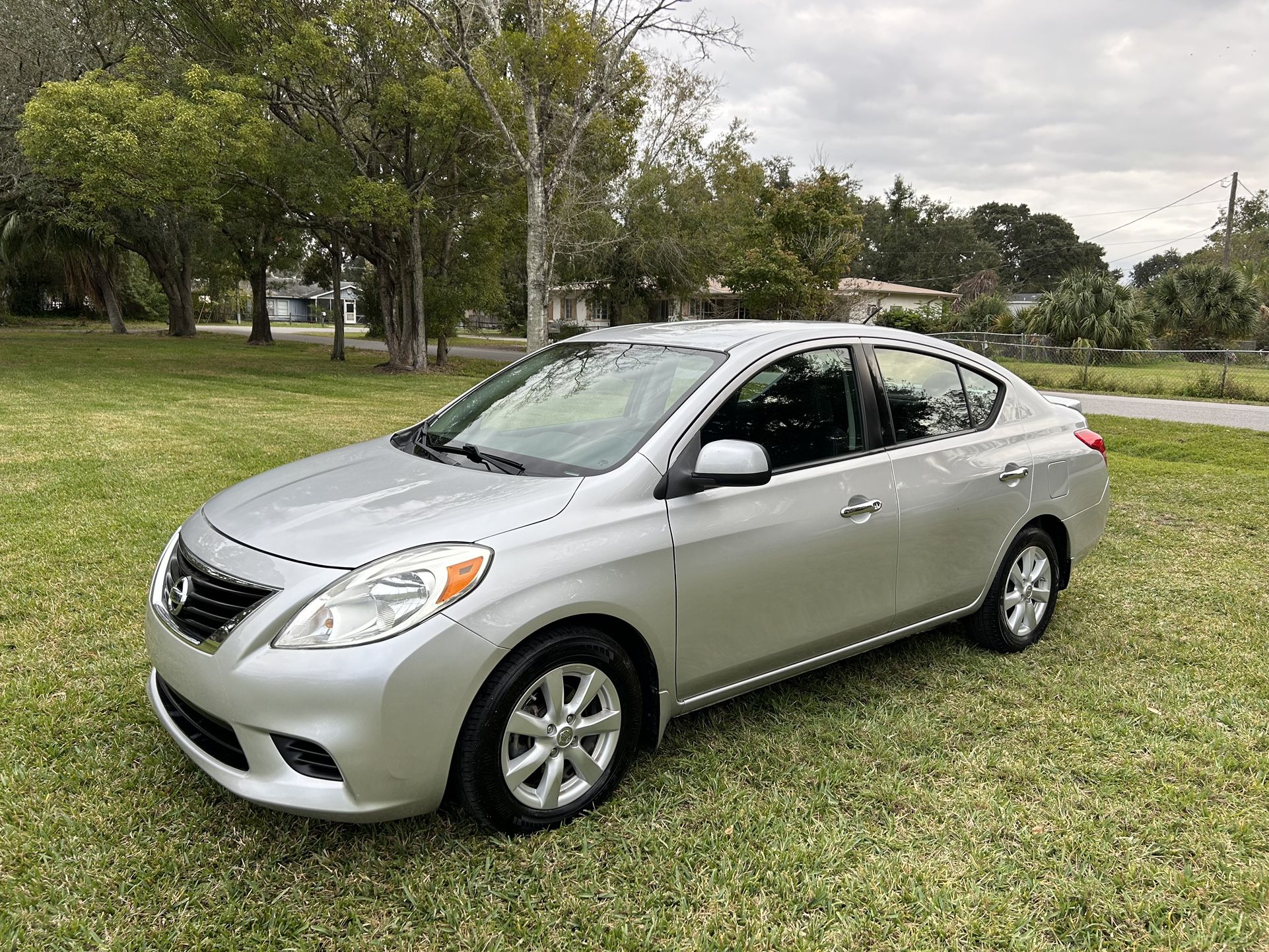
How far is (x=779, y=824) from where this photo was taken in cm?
286

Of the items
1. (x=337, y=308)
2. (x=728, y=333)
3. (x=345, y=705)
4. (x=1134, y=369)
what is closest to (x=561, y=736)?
(x=345, y=705)

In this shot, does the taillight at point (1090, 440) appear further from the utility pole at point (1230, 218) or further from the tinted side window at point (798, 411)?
the utility pole at point (1230, 218)

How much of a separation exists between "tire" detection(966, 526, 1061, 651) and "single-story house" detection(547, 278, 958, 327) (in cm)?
2402

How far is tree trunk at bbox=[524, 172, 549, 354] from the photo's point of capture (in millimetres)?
12250

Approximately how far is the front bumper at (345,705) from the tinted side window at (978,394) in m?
2.75

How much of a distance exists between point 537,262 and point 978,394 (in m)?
9.22

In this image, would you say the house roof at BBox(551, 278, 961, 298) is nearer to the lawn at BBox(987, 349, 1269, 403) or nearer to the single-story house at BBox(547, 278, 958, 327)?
the single-story house at BBox(547, 278, 958, 327)

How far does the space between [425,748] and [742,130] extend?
34.0m

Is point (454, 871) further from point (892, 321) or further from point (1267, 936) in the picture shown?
point (892, 321)

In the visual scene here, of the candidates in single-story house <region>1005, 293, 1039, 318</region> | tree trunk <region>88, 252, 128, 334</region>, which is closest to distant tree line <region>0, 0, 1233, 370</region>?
tree trunk <region>88, 252, 128, 334</region>

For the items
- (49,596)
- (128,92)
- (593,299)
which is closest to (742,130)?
(593,299)

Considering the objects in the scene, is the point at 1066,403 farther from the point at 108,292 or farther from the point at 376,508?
the point at 108,292

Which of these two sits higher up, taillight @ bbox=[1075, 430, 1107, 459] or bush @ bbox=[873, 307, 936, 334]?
bush @ bbox=[873, 307, 936, 334]

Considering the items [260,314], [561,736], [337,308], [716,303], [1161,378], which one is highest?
[716,303]
